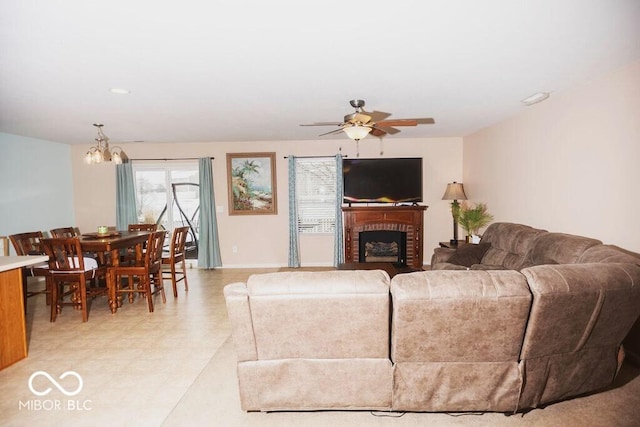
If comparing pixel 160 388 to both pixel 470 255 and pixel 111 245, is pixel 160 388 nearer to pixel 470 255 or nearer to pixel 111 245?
pixel 111 245

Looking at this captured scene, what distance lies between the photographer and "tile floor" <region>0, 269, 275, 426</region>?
88.2 inches

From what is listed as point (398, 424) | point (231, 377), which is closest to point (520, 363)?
point (398, 424)

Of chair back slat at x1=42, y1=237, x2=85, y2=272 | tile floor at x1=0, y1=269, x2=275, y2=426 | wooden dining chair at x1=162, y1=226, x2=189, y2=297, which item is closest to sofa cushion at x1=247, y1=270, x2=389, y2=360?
tile floor at x1=0, y1=269, x2=275, y2=426

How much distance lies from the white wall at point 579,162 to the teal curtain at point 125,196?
21.2ft

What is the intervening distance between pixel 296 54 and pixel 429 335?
2106 mm

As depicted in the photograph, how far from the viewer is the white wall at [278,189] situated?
624cm

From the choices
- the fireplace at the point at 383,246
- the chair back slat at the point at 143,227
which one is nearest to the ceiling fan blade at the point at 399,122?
the fireplace at the point at 383,246

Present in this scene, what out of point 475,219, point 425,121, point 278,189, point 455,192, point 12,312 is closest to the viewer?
point 12,312

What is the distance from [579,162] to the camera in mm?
3271

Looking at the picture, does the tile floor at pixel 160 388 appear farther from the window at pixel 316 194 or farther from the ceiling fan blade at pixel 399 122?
the window at pixel 316 194

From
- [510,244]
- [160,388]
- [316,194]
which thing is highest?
[316,194]

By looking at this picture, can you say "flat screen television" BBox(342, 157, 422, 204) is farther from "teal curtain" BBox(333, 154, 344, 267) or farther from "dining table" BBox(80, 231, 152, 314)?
"dining table" BBox(80, 231, 152, 314)

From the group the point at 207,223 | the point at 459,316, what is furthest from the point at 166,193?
the point at 459,316

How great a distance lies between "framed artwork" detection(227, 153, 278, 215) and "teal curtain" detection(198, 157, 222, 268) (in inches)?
14.0
